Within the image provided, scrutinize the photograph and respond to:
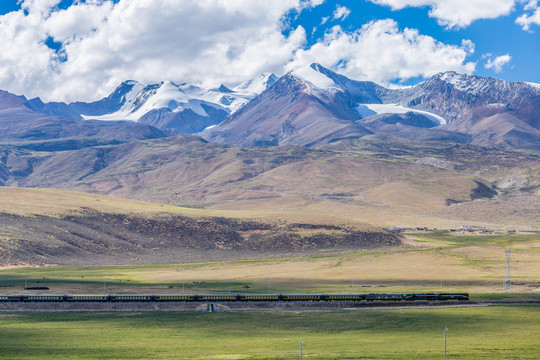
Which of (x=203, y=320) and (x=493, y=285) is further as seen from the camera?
(x=493, y=285)

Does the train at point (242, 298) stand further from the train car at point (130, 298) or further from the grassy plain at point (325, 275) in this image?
the grassy plain at point (325, 275)

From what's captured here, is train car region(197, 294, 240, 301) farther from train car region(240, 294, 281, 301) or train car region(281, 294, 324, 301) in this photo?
train car region(281, 294, 324, 301)

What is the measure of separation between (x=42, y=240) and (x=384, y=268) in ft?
284

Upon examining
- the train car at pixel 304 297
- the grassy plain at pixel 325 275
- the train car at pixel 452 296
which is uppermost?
the grassy plain at pixel 325 275

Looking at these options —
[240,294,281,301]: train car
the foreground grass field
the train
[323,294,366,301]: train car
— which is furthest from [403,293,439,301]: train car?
[240,294,281,301]: train car

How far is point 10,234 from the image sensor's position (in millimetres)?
175625

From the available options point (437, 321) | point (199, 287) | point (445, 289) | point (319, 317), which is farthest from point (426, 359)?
point (199, 287)

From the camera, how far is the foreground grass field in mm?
64375

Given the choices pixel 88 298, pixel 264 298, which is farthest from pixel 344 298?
pixel 88 298

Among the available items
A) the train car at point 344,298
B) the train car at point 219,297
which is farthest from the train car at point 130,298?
the train car at point 344,298

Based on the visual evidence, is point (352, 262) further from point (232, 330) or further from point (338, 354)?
point (338, 354)

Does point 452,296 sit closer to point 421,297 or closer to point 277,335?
point 421,297

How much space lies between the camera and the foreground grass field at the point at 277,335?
64.4m

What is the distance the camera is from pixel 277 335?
252 ft
